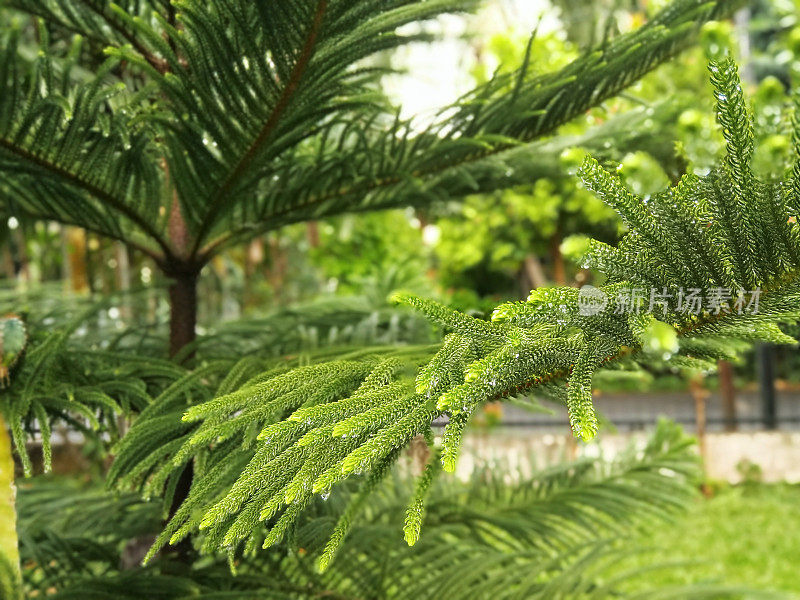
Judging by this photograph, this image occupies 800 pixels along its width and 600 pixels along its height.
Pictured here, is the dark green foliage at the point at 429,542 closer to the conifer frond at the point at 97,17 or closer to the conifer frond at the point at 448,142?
the conifer frond at the point at 448,142

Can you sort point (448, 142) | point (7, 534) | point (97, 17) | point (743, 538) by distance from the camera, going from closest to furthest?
point (7, 534)
point (448, 142)
point (97, 17)
point (743, 538)

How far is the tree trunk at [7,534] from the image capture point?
64 cm

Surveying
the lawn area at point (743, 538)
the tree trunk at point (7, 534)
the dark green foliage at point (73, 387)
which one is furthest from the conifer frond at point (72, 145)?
the lawn area at point (743, 538)

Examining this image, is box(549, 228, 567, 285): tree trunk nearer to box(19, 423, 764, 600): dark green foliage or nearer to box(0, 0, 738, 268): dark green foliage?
box(19, 423, 764, 600): dark green foliage

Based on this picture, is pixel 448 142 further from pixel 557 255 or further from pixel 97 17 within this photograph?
pixel 557 255

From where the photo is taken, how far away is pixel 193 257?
94 cm

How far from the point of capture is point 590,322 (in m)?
0.46

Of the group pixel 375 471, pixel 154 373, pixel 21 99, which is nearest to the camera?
pixel 375 471

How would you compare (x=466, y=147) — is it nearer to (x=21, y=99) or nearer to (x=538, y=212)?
(x=21, y=99)

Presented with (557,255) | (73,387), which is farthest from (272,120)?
(557,255)

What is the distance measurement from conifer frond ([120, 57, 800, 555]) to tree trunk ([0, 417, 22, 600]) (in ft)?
0.84

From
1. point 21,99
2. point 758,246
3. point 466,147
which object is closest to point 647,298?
point 758,246

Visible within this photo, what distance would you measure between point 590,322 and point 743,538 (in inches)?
165

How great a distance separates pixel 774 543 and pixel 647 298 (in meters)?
4.09
